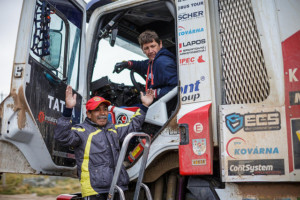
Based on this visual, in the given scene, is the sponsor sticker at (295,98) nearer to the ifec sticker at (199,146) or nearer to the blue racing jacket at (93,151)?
the ifec sticker at (199,146)

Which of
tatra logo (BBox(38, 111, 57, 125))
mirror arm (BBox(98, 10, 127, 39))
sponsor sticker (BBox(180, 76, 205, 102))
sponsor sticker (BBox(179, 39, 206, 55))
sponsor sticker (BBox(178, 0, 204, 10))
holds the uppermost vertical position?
mirror arm (BBox(98, 10, 127, 39))

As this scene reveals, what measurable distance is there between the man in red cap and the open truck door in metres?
0.26

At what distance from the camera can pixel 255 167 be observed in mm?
2420

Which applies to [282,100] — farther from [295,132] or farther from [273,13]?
[273,13]

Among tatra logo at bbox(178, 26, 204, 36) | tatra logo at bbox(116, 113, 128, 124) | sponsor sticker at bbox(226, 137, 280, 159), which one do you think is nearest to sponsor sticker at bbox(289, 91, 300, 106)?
sponsor sticker at bbox(226, 137, 280, 159)

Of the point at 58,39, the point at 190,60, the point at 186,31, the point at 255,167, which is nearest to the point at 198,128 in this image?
the point at 255,167

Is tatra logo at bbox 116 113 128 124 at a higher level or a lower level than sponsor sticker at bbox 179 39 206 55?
lower

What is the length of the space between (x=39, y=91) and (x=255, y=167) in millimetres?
1964

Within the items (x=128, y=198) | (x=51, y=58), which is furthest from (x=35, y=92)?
(x=128, y=198)

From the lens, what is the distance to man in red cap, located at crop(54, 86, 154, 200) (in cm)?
280

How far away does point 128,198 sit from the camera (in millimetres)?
3293

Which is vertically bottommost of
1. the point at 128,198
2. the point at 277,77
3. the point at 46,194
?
the point at 46,194

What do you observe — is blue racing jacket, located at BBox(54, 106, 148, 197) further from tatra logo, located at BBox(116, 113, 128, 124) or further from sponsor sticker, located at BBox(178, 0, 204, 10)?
sponsor sticker, located at BBox(178, 0, 204, 10)

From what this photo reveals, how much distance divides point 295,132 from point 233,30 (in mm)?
970
